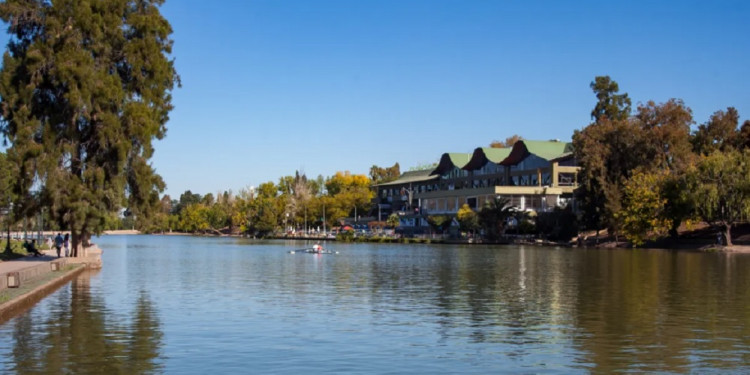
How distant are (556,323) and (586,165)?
71456 mm

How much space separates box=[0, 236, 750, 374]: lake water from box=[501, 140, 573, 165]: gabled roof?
85794 mm

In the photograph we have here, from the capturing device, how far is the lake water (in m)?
17.1

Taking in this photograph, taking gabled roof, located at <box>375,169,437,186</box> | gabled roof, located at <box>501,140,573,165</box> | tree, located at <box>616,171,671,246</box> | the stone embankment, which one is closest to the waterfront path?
the stone embankment

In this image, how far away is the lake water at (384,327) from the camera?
17.1 metres

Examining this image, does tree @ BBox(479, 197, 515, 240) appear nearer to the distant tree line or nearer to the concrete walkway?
the distant tree line

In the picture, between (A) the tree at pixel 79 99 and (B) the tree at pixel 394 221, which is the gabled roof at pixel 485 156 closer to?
(B) the tree at pixel 394 221

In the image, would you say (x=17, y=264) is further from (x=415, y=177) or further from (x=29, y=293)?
(x=415, y=177)

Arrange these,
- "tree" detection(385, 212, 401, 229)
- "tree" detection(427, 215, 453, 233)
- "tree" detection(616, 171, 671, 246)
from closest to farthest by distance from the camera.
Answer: "tree" detection(616, 171, 671, 246), "tree" detection(427, 215, 453, 233), "tree" detection(385, 212, 401, 229)

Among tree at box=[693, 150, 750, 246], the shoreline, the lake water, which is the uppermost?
tree at box=[693, 150, 750, 246]

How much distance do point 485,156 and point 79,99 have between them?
103454mm

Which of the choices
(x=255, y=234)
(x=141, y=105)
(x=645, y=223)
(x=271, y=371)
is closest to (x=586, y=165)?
(x=645, y=223)

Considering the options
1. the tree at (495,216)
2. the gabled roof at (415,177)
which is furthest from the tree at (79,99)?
the gabled roof at (415,177)

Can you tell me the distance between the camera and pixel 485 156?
138125 millimetres

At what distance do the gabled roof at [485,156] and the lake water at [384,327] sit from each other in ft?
319
